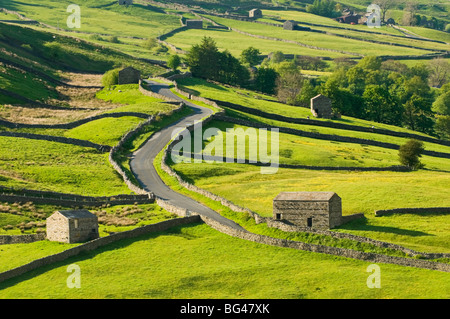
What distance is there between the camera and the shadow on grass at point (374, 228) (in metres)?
74.1

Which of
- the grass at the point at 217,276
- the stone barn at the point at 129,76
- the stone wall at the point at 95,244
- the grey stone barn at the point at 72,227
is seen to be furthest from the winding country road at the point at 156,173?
the stone barn at the point at 129,76

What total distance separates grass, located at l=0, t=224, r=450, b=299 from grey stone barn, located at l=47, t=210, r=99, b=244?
9.62ft


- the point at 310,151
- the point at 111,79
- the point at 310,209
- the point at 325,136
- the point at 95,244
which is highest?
the point at 111,79

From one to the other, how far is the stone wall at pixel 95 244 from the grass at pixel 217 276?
2.31 ft

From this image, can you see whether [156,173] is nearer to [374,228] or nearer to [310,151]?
[310,151]

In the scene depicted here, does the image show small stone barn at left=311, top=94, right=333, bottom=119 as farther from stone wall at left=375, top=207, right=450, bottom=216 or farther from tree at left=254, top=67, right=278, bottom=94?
stone wall at left=375, top=207, right=450, bottom=216

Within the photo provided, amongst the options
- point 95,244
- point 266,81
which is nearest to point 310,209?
point 95,244

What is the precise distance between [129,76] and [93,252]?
9912cm

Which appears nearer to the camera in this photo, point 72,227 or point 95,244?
point 95,244

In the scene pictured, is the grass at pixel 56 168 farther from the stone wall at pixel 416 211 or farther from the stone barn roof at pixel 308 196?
the stone wall at pixel 416 211

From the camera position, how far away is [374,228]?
75.9 m

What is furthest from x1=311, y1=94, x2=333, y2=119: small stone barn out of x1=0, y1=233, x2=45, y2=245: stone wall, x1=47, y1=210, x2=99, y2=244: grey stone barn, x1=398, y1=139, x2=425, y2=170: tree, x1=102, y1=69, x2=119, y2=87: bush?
x1=0, y1=233, x2=45, y2=245: stone wall

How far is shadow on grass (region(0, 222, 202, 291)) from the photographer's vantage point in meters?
63.6

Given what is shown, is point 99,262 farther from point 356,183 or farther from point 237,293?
point 356,183
